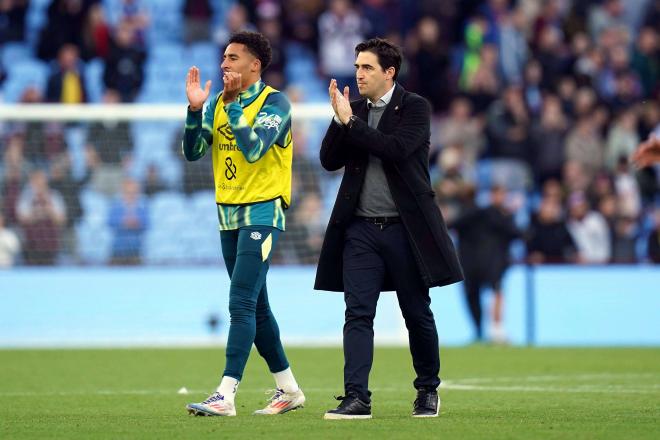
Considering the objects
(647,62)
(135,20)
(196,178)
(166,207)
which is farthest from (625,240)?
(135,20)

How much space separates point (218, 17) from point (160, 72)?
2044 millimetres

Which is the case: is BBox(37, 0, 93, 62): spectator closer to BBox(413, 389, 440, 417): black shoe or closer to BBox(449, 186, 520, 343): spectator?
BBox(449, 186, 520, 343): spectator

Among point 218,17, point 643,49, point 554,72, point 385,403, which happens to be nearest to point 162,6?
point 218,17

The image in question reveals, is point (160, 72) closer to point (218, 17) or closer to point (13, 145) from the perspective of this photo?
point (218, 17)

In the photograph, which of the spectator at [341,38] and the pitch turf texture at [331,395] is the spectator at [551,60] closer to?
the spectator at [341,38]

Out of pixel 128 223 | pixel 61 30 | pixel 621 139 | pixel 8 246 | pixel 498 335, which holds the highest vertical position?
pixel 61 30

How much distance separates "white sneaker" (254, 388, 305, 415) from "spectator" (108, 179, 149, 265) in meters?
8.96

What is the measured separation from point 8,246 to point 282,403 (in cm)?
990

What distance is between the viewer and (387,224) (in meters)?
8.44

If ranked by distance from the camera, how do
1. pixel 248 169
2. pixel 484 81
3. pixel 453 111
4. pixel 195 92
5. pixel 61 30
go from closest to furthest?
pixel 195 92, pixel 248 169, pixel 453 111, pixel 61 30, pixel 484 81

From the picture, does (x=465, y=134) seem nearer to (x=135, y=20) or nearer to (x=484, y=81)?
(x=484, y=81)

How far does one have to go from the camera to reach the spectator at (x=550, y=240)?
19656 mm

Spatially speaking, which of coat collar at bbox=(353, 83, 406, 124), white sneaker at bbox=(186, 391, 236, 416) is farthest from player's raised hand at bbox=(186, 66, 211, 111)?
white sneaker at bbox=(186, 391, 236, 416)

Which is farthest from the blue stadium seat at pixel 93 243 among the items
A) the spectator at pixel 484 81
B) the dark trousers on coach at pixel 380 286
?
the dark trousers on coach at pixel 380 286
